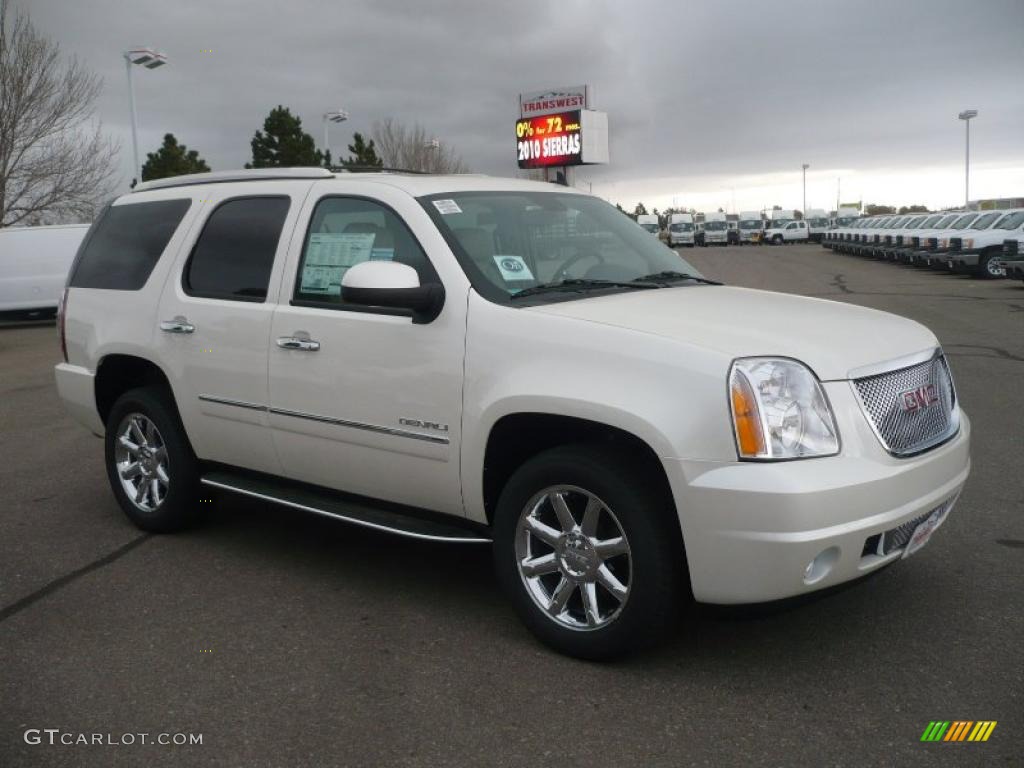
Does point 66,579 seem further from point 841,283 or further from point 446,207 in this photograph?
point 841,283

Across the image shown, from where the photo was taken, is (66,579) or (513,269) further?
(66,579)

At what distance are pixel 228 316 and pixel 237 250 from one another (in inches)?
14.3

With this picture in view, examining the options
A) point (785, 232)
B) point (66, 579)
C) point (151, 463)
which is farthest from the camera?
point (785, 232)

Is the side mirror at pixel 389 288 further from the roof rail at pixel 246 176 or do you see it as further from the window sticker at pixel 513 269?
the roof rail at pixel 246 176

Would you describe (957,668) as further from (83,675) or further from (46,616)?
(46,616)

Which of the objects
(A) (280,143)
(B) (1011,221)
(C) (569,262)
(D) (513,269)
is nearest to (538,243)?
(C) (569,262)

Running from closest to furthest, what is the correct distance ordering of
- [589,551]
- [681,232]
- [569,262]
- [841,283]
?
1. [589,551]
2. [569,262]
3. [841,283]
4. [681,232]

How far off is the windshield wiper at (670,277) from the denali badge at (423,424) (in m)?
1.19

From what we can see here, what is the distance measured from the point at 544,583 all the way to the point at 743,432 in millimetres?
1102

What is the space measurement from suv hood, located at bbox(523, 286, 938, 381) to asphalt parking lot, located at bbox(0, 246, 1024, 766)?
17 cm

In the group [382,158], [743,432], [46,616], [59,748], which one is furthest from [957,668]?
[382,158]

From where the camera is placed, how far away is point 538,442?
13.2 ft

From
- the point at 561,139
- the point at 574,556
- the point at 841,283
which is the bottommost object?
the point at 841,283

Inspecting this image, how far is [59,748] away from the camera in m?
3.27
